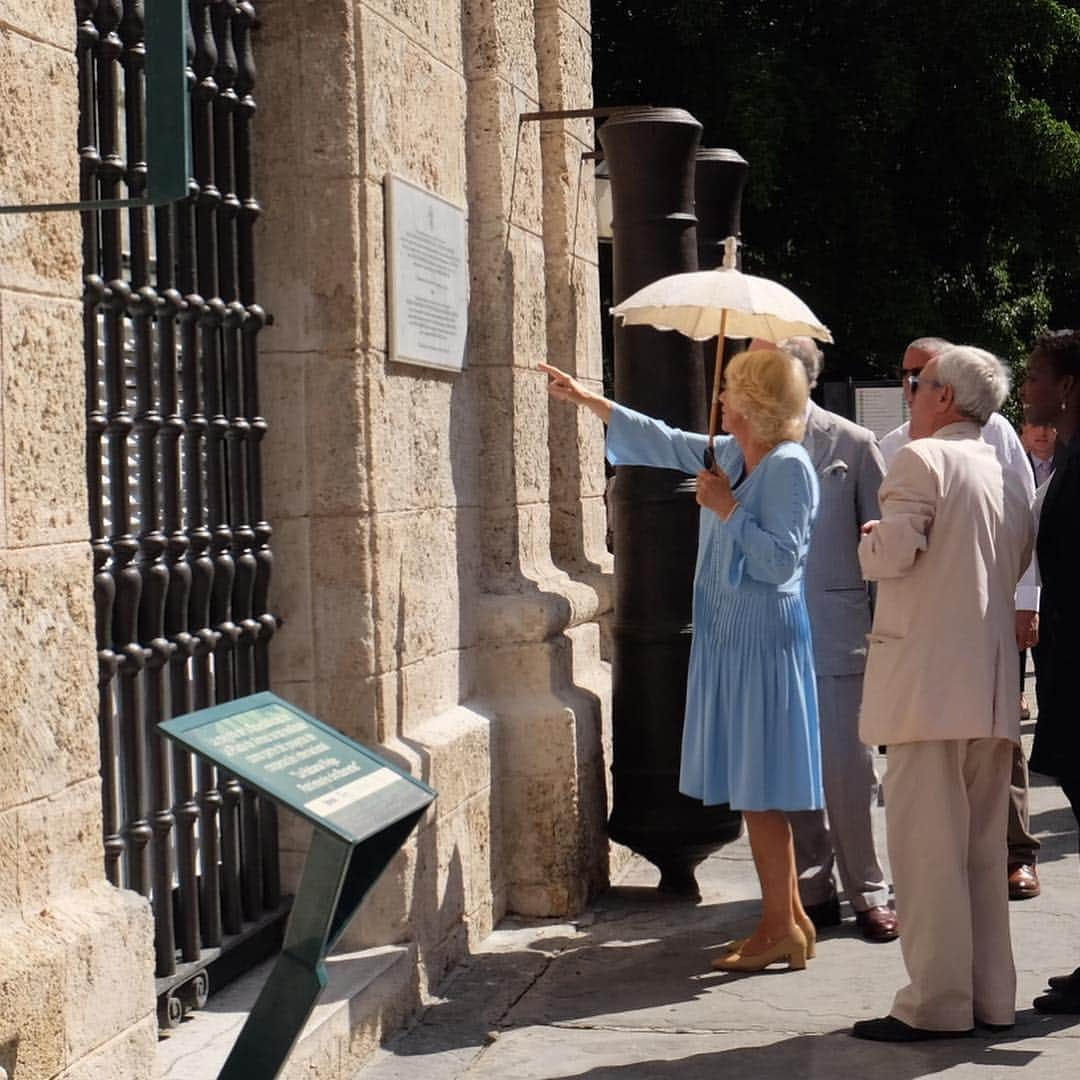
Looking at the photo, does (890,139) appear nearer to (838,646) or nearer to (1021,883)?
(1021,883)

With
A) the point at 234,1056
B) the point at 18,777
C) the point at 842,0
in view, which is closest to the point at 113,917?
the point at 18,777

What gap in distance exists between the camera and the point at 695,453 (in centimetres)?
658

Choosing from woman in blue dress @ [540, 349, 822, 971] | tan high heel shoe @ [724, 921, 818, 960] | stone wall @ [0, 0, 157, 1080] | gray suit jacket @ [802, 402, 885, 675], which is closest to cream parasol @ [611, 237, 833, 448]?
woman in blue dress @ [540, 349, 822, 971]

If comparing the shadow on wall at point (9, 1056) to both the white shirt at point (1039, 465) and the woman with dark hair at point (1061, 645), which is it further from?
the white shirt at point (1039, 465)

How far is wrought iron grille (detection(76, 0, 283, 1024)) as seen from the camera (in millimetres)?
4680

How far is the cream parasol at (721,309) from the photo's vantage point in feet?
20.7

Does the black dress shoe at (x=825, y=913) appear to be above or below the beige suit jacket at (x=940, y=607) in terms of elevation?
below

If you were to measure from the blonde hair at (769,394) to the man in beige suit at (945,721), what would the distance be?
2.37 feet

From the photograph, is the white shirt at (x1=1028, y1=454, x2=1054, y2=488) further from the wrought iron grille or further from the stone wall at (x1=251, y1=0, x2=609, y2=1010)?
the wrought iron grille

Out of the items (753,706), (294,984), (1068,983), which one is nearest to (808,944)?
(753,706)

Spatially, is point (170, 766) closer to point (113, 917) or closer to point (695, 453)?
point (113, 917)

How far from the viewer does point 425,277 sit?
6316 millimetres

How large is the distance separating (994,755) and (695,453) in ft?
5.13

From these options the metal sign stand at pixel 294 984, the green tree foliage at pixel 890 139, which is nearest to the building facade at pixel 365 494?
the metal sign stand at pixel 294 984
